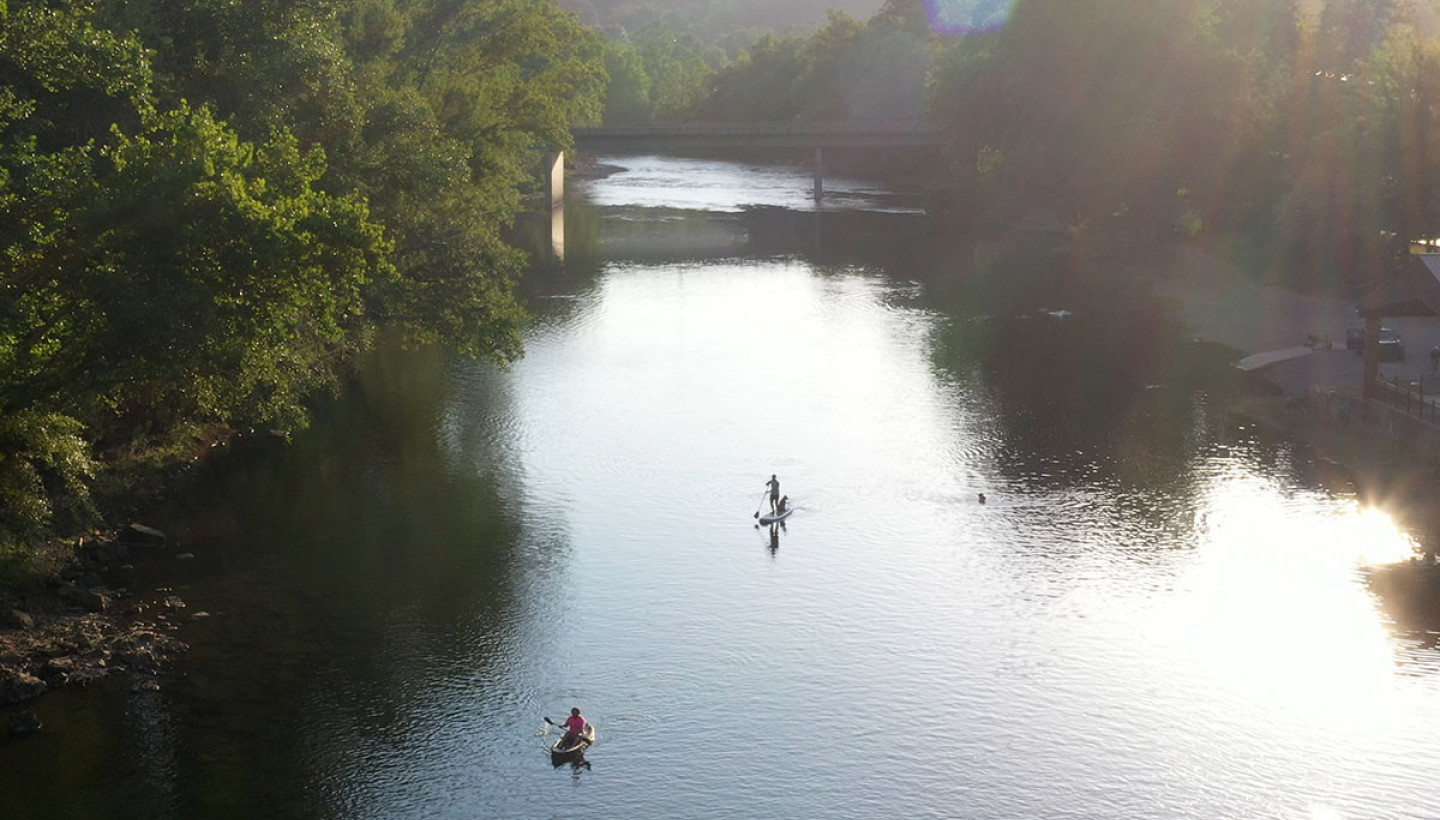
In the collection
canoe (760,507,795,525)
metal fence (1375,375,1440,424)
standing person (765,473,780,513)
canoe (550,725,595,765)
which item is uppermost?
metal fence (1375,375,1440,424)

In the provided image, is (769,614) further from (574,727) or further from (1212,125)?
(1212,125)

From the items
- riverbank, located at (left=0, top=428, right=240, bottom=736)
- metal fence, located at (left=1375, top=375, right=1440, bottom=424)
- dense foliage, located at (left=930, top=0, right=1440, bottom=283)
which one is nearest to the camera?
riverbank, located at (left=0, top=428, right=240, bottom=736)

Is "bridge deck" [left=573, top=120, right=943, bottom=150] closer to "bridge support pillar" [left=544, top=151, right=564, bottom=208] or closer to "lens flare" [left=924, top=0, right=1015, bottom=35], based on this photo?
"bridge support pillar" [left=544, top=151, right=564, bottom=208]

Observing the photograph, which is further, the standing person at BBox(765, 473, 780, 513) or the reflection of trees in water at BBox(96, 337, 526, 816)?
the standing person at BBox(765, 473, 780, 513)

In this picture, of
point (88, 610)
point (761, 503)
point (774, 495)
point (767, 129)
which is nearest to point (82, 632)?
point (88, 610)

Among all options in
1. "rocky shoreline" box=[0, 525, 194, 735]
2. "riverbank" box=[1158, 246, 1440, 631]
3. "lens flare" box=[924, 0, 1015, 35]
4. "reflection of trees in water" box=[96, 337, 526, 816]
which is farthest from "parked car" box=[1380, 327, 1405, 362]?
"lens flare" box=[924, 0, 1015, 35]

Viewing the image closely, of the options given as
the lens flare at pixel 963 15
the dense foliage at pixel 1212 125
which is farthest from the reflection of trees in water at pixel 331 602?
the lens flare at pixel 963 15
